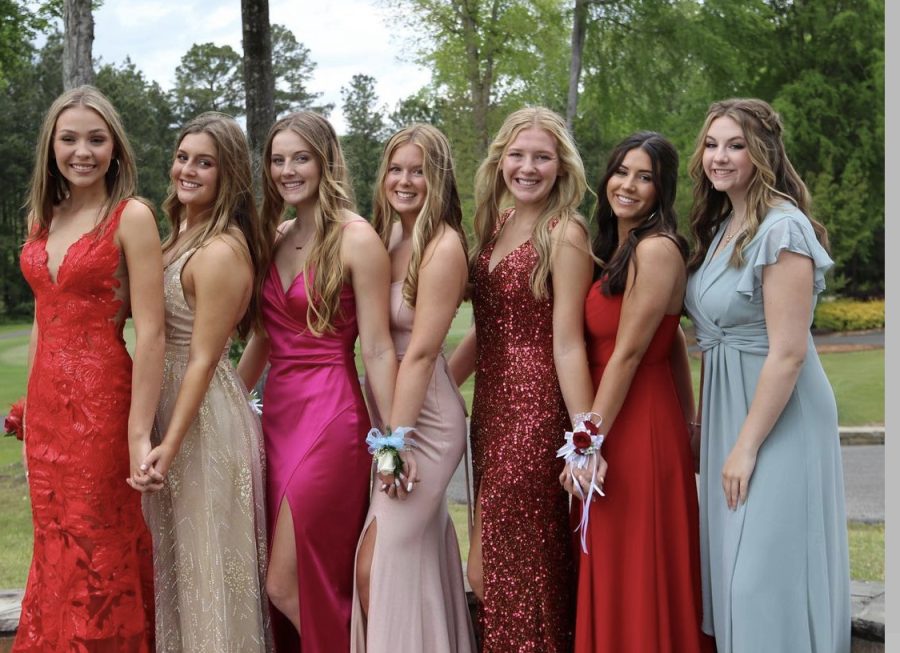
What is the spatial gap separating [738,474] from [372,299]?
154 cm

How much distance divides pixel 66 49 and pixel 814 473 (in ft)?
22.1

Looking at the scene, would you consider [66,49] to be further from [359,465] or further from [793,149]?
[793,149]

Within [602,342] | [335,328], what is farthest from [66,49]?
[602,342]

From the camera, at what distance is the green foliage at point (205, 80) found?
36219 millimetres

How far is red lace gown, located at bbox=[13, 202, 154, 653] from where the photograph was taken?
3.76 m

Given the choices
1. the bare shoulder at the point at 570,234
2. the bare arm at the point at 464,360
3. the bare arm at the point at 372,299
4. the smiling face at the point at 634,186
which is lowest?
the bare arm at the point at 464,360

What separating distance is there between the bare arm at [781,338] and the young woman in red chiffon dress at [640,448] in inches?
14.9

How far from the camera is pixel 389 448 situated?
150 inches

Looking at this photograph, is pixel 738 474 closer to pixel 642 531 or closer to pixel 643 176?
pixel 642 531

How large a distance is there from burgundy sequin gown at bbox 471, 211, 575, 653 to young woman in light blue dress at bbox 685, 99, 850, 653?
0.58 meters

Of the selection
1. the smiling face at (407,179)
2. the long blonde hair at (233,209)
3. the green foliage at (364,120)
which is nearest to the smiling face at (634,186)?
the smiling face at (407,179)

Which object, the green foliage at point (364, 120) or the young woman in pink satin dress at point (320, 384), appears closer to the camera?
the young woman in pink satin dress at point (320, 384)

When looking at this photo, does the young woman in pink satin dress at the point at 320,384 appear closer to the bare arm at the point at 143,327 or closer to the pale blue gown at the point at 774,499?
the bare arm at the point at 143,327

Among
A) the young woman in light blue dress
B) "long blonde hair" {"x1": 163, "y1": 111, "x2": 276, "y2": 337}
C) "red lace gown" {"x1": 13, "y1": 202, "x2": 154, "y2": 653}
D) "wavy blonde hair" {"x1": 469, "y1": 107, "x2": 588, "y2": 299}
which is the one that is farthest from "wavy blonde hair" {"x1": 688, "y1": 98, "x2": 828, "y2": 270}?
"red lace gown" {"x1": 13, "y1": 202, "x2": 154, "y2": 653}
